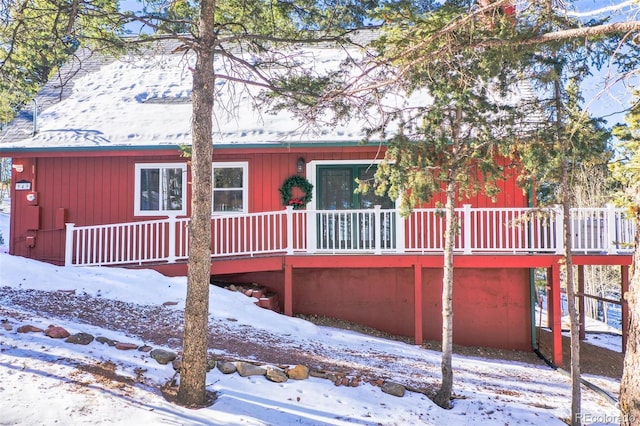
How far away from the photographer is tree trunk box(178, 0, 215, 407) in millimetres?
4145

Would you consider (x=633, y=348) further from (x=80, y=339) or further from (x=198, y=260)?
(x=80, y=339)

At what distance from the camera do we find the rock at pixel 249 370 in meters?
4.89

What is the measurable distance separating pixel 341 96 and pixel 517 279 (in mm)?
6218

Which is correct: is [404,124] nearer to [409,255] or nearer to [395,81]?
[395,81]

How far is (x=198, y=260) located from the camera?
4195 mm

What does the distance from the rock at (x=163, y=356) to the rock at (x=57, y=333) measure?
3.46ft

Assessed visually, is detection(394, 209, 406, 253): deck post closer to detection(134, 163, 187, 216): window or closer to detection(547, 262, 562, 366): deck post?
detection(547, 262, 562, 366): deck post

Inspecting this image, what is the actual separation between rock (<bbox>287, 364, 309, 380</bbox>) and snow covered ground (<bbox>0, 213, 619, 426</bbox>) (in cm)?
9

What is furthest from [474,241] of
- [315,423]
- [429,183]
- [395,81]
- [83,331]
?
[83,331]

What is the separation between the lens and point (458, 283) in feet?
30.9

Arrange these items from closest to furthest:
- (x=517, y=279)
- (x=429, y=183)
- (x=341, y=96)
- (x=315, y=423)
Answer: (x=315, y=423)
(x=429, y=183)
(x=341, y=96)
(x=517, y=279)

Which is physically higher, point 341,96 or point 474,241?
point 341,96

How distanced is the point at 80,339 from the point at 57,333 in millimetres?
303

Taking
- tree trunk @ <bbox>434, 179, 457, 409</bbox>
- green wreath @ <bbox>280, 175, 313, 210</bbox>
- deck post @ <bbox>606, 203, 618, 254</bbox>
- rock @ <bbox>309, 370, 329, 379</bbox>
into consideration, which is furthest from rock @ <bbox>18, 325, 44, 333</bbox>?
→ deck post @ <bbox>606, 203, 618, 254</bbox>
